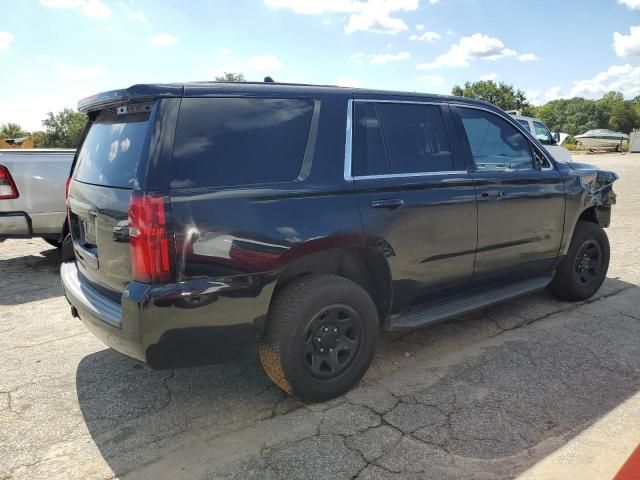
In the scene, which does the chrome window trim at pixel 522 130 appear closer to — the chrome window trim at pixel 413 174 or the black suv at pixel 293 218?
the black suv at pixel 293 218

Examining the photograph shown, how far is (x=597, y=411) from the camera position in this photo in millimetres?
2906

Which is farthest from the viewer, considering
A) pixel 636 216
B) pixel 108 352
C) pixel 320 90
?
pixel 636 216

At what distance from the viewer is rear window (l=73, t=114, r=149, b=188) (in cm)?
259

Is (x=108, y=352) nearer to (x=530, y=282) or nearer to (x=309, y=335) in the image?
(x=309, y=335)

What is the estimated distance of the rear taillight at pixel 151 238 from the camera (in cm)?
236

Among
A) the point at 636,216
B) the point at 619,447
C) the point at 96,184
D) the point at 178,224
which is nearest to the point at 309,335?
the point at 178,224

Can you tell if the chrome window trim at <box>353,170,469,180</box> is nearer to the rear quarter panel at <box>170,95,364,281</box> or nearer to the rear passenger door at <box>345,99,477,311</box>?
the rear passenger door at <box>345,99,477,311</box>

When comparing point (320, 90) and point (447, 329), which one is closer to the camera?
point (320, 90)

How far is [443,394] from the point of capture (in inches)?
122

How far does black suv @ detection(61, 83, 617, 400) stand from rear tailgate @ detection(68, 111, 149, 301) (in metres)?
0.01

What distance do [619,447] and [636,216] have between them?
8.53m

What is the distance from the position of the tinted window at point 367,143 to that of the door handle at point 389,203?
0.63 feet

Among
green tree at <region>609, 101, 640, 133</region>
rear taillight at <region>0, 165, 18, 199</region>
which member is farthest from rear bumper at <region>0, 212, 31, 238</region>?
green tree at <region>609, 101, 640, 133</region>

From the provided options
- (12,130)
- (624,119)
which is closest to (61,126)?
(12,130)
